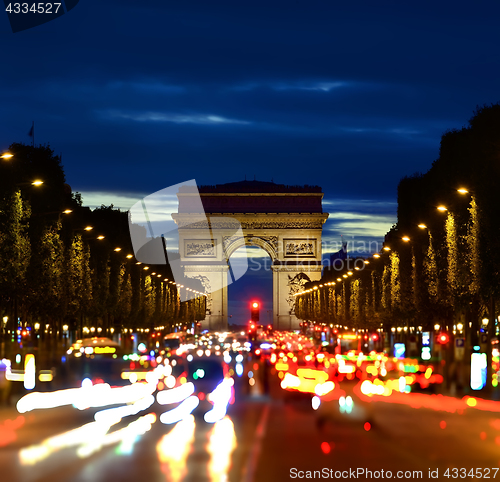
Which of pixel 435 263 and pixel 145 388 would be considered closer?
pixel 145 388

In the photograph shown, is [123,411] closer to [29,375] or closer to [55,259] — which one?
[29,375]

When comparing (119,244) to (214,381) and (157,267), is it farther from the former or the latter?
(214,381)

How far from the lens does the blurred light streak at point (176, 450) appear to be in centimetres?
1504

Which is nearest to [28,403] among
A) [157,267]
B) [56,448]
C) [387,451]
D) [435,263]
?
[56,448]

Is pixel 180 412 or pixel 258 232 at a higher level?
pixel 258 232

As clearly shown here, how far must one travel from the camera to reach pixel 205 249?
148 metres

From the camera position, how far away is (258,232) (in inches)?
5778

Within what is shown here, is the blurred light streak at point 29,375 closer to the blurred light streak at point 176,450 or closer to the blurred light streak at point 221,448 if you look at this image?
the blurred light streak at point 221,448

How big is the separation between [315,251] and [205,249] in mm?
15855

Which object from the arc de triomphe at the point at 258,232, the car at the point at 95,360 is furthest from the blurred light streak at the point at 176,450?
the arc de triomphe at the point at 258,232

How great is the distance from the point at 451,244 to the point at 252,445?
119 ft

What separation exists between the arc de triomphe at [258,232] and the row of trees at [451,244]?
52.9 metres

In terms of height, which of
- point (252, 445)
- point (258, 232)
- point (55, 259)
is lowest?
point (252, 445)

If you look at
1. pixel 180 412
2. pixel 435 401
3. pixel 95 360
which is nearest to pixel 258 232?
pixel 95 360
